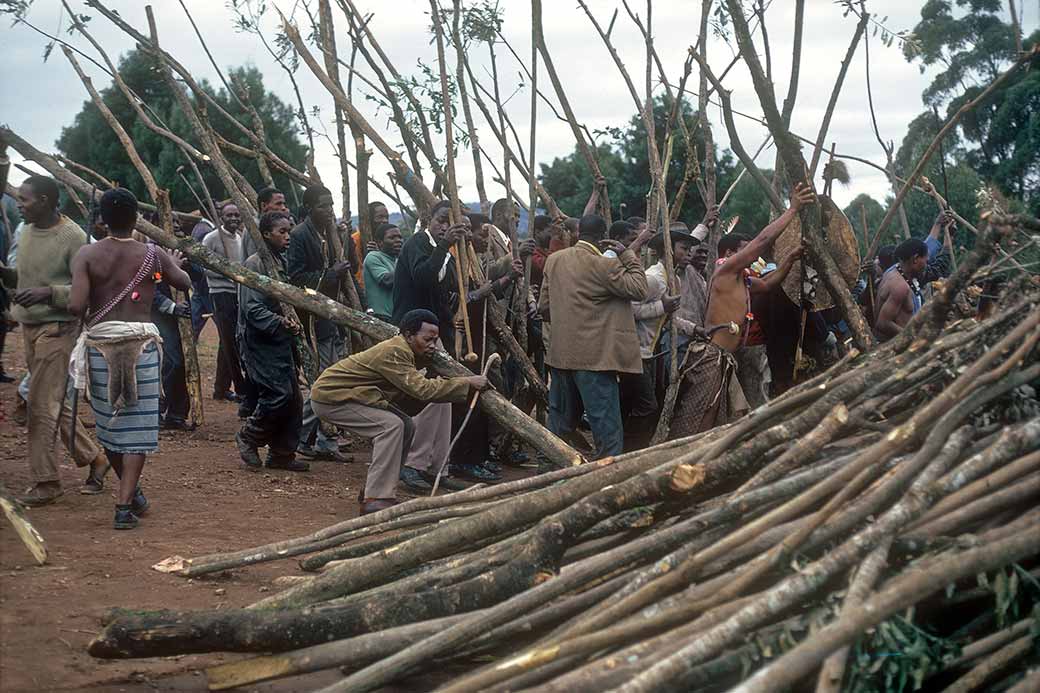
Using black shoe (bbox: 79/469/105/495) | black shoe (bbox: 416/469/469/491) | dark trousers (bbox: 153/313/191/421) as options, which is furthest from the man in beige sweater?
dark trousers (bbox: 153/313/191/421)

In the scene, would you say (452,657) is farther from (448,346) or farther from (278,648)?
(448,346)

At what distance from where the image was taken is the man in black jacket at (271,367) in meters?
7.57

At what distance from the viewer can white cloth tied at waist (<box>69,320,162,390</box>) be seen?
5734mm

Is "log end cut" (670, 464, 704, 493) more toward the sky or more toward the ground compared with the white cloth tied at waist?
more toward the ground

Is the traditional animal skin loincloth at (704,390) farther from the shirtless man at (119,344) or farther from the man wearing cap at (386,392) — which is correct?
the shirtless man at (119,344)

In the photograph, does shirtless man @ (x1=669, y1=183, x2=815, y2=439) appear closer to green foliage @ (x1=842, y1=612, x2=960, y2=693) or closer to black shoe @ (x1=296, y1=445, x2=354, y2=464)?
black shoe @ (x1=296, y1=445, x2=354, y2=464)

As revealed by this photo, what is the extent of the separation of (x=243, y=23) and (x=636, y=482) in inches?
257

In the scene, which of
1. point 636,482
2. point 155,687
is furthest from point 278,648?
point 636,482

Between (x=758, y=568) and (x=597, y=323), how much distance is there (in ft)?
13.8

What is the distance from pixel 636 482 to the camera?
369cm

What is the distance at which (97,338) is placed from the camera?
574 centimetres

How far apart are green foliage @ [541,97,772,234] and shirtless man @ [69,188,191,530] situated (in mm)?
16140

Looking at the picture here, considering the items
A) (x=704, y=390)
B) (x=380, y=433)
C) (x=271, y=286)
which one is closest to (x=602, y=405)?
(x=704, y=390)

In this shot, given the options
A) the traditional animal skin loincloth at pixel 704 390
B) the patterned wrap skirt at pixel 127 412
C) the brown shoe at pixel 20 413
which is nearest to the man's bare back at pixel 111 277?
the patterned wrap skirt at pixel 127 412
